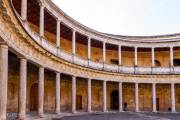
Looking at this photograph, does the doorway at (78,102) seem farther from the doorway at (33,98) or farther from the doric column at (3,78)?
the doric column at (3,78)

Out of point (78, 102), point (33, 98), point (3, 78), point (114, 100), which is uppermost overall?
point (3, 78)

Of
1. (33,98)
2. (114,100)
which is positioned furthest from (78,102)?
(33,98)

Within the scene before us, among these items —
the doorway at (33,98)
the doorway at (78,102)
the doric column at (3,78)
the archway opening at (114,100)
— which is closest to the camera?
the doric column at (3,78)

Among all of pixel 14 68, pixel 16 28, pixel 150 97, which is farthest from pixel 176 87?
pixel 16 28

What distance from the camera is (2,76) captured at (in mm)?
12203

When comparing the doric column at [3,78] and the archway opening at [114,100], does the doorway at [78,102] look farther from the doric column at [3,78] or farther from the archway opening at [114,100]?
the doric column at [3,78]

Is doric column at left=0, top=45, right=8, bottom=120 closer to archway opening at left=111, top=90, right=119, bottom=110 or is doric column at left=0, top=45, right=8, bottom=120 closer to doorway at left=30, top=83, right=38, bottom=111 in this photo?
doorway at left=30, top=83, right=38, bottom=111

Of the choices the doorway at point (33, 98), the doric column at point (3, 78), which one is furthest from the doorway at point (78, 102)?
the doric column at point (3, 78)

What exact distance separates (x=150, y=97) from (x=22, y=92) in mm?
23334

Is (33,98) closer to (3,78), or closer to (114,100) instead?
(3,78)

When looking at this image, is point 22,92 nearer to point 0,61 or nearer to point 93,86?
point 0,61

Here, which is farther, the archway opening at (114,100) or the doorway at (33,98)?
the archway opening at (114,100)

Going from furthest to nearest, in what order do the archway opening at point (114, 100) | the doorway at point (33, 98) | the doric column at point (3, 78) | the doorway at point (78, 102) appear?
the archway opening at point (114, 100) → the doorway at point (78, 102) → the doorway at point (33, 98) → the doric column at point (3, 78)

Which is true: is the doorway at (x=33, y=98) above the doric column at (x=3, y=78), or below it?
below
